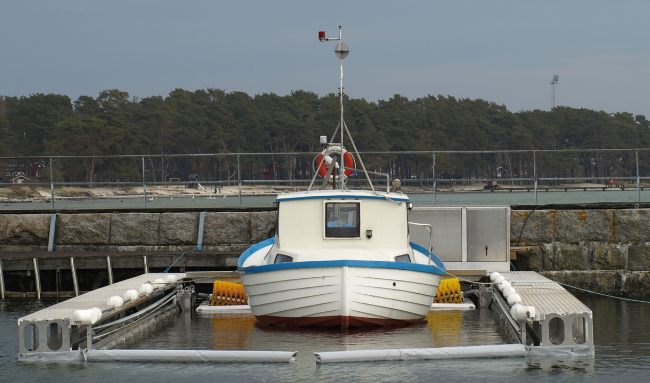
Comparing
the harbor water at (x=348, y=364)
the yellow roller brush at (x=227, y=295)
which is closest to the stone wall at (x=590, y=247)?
the harbor water at (x=348, y=364)

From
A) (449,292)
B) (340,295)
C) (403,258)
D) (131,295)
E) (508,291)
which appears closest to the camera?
(340,295)

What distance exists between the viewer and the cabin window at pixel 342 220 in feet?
39.9

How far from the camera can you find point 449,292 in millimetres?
14742

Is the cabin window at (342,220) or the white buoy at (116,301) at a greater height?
the cabin window at (342,220)

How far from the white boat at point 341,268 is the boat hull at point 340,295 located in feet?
0.05

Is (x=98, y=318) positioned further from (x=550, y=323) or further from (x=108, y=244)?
(x=108, y=244)

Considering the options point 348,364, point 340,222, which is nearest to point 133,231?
point 340,222

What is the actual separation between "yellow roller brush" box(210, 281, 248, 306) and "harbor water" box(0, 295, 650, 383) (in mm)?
949

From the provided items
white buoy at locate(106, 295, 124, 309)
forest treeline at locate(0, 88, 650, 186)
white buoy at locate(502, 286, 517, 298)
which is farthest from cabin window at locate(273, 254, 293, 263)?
forest treeline at locate(0, 88, 650, 186)

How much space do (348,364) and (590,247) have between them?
10.2m

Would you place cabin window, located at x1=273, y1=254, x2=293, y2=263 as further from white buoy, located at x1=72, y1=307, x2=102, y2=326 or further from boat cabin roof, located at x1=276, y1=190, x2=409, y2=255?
white buoy, located at x1=72, y1=307, x2=102, y2=326

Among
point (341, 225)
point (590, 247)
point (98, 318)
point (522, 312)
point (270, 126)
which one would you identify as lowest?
point (98, 318)

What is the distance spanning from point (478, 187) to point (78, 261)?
1934 centimetres

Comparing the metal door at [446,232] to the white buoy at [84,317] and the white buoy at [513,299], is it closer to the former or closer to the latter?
the white buoy at [513,299]
